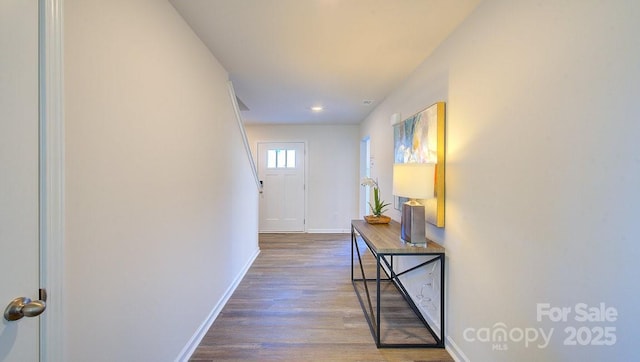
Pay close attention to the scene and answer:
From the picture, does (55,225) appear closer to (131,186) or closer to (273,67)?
(131,186)

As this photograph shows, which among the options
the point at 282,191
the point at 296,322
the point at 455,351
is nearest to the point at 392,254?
the point at 455,351

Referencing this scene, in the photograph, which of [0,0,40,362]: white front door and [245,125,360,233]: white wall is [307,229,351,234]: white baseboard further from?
[0,0,40,362]: white front door

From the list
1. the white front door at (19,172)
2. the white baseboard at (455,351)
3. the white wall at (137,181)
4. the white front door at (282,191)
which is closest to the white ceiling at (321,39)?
the white wall at (137,181)

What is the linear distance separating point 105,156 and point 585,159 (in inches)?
73.0

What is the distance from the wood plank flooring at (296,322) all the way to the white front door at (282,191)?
1.91 metres

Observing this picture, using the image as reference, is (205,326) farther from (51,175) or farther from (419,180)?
(419,180)

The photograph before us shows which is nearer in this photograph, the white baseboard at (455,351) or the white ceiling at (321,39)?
the white ceiling at (321,39)

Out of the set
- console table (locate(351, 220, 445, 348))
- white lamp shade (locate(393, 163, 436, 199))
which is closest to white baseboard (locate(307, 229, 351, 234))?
console table (locate(351, 220, 445, 348))

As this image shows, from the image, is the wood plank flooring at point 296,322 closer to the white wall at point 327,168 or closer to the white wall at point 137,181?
the white wall at point 137,181

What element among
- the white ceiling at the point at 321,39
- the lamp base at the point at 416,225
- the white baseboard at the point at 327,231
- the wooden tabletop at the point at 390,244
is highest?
the white ceiling at the point at 321,39

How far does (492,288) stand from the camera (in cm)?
142

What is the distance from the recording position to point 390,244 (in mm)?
2006

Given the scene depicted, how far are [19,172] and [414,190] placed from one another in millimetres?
1896

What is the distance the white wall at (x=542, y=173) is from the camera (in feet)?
2.72
